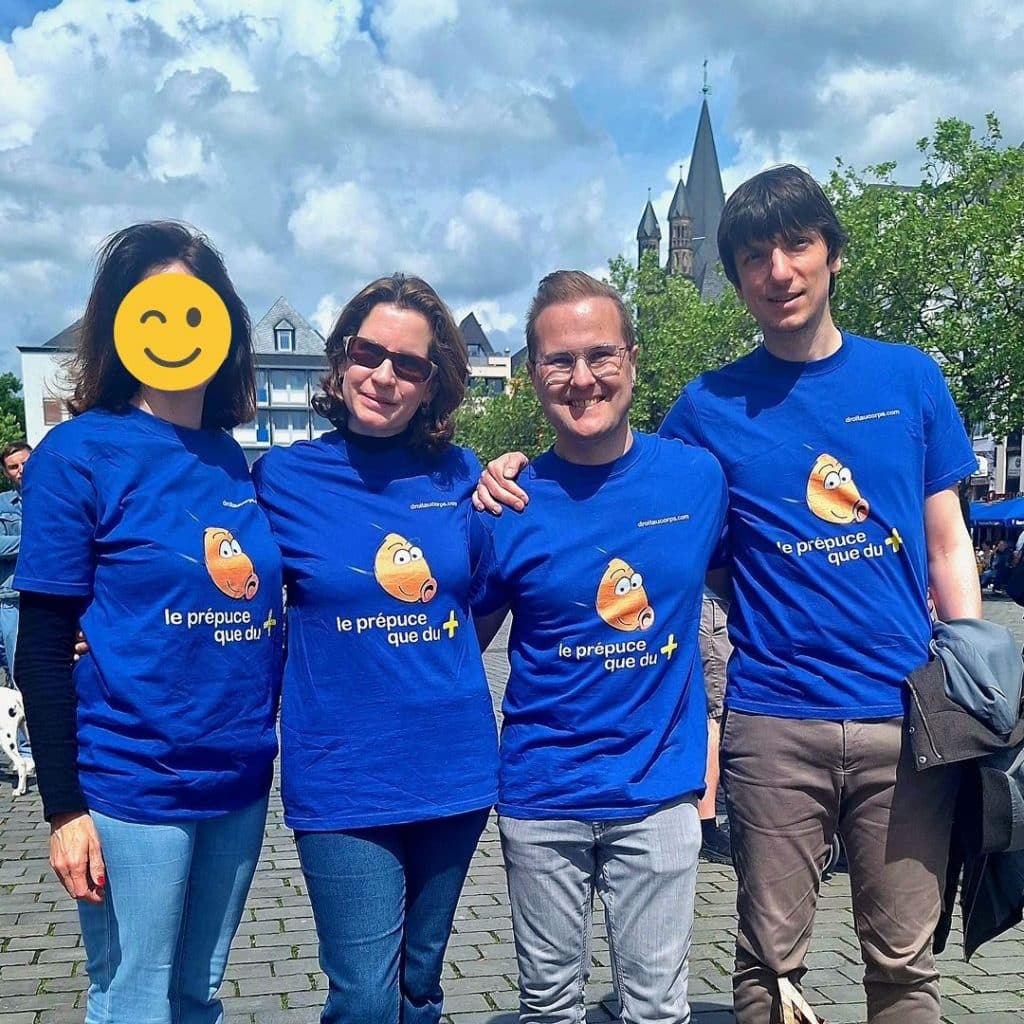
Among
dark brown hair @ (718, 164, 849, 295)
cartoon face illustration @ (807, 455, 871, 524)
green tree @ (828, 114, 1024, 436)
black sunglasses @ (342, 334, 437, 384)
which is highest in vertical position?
green tree @ (828, 114, 1024, 436)

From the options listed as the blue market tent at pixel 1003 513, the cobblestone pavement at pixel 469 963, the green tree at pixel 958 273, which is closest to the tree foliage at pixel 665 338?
the green tree at pixel 958 273

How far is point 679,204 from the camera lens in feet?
345

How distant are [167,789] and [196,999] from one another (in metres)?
0.55

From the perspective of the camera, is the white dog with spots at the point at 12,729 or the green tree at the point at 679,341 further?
the green tree at the point at 679,341

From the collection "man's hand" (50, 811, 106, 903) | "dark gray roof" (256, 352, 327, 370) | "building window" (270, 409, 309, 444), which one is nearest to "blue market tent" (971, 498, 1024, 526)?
"man's hand" (50, 811, 106, 903)

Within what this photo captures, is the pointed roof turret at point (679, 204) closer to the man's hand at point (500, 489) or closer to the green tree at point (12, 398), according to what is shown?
the green tree at point (12, 398)

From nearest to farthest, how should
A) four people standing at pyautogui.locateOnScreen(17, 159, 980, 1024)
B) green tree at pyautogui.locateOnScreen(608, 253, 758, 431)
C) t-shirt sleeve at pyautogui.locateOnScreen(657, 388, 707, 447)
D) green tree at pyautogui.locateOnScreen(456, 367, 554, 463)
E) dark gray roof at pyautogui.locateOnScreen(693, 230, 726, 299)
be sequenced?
four people standing at pyautogui.locateOnScreen(17, 159, 980, 1024) → t-shirt sleeve at pyautogui.locateOnScreen(657, 388, 707, 447) → green tree at pyautogui.locateOnScreen(608, 253, 758, 431) → green tree at pyautogui.locateOnScreen(456, 367, 554, 463) → dark gray roof at pyautogui.locateOnScreen(693, 230, 726, 299)

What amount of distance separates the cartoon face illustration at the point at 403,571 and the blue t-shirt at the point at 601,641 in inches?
7.7

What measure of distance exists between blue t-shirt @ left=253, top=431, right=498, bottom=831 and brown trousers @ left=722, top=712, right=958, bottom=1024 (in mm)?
731

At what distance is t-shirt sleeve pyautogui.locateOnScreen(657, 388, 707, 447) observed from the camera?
312 cm

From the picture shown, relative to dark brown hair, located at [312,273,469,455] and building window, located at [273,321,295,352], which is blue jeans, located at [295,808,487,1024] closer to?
dark brown hair, located at [312,273,469,455]

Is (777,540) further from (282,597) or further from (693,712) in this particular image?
(282,597)

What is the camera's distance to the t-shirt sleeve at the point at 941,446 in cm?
300

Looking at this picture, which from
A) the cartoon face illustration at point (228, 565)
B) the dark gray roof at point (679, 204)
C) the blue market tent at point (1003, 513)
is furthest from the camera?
the dark gray roof at point (679, 204)
